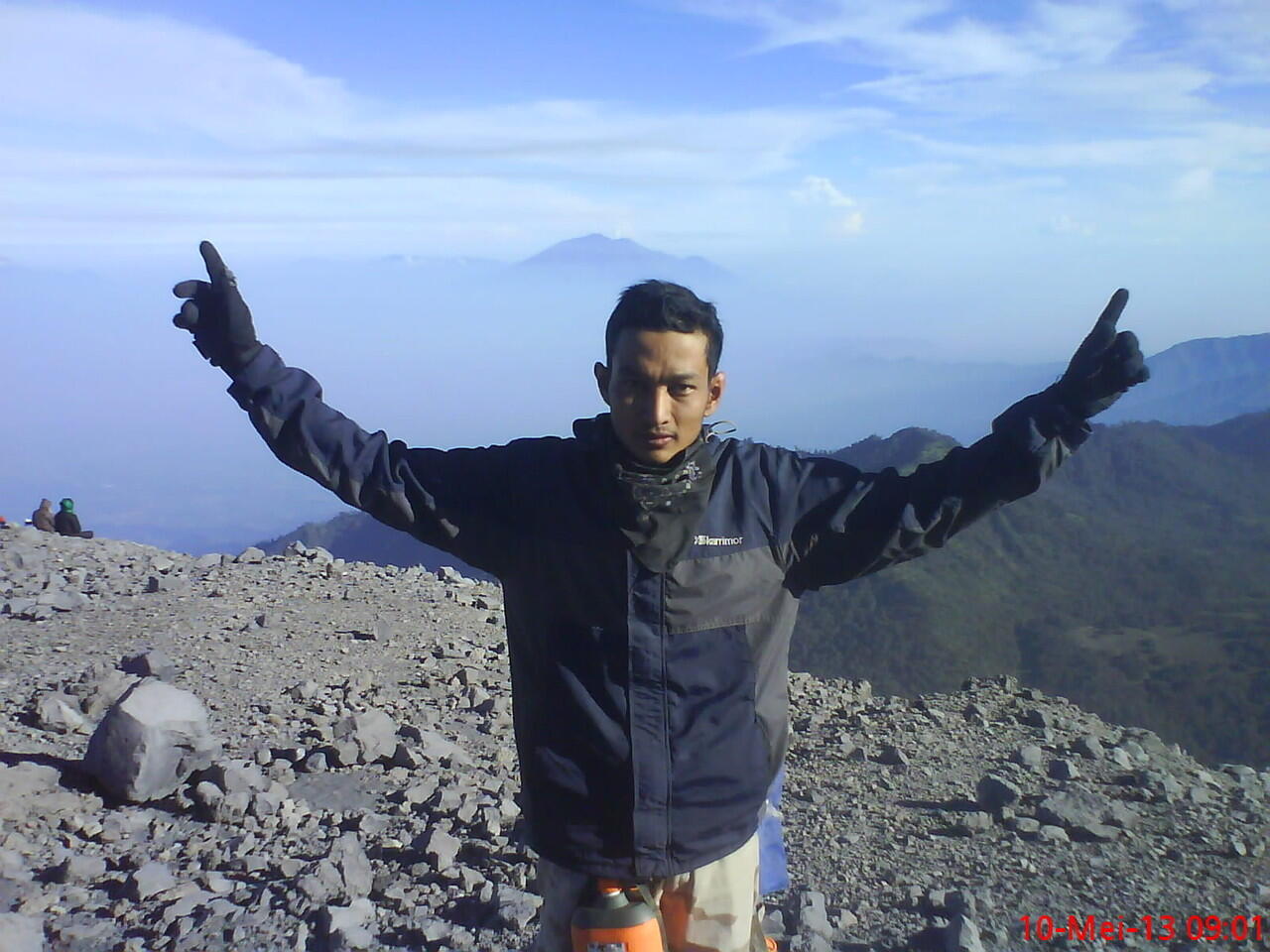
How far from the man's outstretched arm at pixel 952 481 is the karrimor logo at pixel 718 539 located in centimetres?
16

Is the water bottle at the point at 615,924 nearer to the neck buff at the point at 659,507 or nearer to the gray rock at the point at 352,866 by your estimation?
the neck buff at the point at 659,507

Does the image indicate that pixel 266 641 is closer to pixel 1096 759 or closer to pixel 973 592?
pixel 1096 759

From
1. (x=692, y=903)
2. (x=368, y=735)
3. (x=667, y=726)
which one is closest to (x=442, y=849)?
(x=368, y=735)

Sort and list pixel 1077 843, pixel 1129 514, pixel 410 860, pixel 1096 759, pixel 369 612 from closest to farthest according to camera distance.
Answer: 1. pixel 410 860
2. pixel 1077 843
3. pixel 1096 759
4. pixel 369 612
5. pixel 1129 514

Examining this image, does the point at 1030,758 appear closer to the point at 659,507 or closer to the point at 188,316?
the point at 659,507

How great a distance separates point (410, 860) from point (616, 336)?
309cm

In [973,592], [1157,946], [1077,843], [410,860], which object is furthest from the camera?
[973,592]

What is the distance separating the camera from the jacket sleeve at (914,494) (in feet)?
8.81

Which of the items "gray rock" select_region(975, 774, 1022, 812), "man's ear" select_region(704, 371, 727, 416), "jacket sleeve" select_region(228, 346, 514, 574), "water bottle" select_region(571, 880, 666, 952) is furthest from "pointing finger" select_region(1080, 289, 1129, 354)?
"gray rock" select_region(975, 774, 1022, 812)

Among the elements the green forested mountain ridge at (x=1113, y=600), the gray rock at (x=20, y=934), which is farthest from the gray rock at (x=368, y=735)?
the green forested mountain ridge at (x=1113, y=600)

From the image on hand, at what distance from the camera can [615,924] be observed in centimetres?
269

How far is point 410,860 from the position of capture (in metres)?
4.96

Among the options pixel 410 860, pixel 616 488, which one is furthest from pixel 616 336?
pixel 410 860

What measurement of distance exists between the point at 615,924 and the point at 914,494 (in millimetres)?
1261
